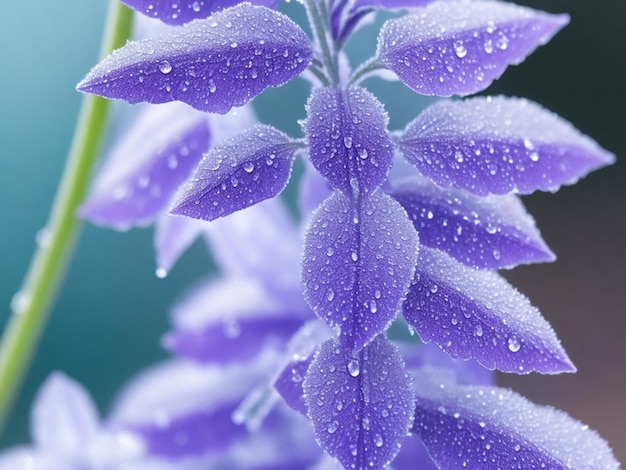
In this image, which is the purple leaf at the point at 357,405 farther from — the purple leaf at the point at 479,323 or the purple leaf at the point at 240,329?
the purple leaf at the point at 240,329

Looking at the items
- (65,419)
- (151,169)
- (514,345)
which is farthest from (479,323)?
(65,419)

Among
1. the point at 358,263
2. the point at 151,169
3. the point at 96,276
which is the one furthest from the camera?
the point at 96,276

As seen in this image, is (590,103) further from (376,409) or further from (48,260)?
(376,409)

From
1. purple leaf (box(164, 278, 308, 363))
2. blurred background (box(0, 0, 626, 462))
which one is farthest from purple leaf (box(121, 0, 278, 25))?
blurred background (box(0, 0, 626, 462))

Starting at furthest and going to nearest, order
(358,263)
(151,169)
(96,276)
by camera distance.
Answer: (96,276), (151,169), (358,263)

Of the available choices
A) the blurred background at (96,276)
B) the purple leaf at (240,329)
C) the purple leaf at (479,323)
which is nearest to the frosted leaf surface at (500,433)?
the purple leaf at (479,323)

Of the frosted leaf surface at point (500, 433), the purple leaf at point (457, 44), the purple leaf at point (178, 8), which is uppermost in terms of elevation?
the purple leaf at point (178, 8)

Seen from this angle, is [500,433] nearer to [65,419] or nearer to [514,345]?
[514,345]
